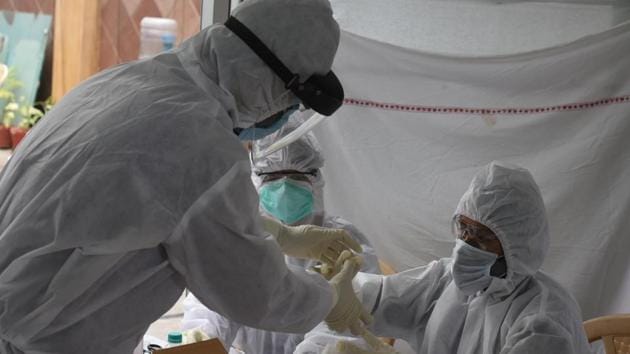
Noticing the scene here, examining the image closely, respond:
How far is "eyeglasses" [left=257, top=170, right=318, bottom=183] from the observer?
2674 millimetres

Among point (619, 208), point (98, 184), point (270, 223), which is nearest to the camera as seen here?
point (98, 184)

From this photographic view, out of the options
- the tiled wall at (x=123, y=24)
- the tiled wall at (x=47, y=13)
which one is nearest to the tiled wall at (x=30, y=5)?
the tiled wall at (x=47, y=13)

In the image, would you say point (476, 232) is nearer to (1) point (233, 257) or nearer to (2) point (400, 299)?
(2) point (400, 299)

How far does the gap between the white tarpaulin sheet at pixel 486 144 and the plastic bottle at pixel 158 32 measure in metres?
2.23

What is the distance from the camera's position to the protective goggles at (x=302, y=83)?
1475 millimetres

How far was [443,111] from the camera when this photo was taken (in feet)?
9.42

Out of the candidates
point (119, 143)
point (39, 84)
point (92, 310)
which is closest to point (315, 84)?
point (119, 143)

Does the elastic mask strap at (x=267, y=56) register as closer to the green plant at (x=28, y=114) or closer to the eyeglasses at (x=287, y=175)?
the eyeglasses at (x=287, y=175)

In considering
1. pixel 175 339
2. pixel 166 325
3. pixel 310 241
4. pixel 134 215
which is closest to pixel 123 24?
pixel 166 325

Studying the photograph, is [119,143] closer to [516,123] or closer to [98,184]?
[98,184]

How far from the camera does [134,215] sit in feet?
4.29

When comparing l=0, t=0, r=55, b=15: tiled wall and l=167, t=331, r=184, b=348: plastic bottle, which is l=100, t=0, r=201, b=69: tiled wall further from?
l=167, t=331, r=184, b=348: plastic bottle

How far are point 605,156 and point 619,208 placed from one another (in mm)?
169

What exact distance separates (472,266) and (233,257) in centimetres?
76
